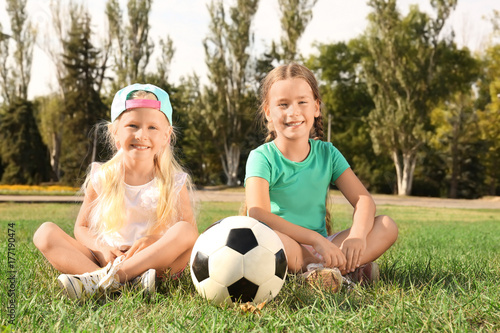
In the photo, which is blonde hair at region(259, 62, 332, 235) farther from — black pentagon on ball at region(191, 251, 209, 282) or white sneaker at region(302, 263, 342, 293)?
black pentagon on ball at region(191, 251, 209, 282)

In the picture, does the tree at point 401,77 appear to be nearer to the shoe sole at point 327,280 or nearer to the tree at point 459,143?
the tree at point 459,143

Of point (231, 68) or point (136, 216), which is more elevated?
point (231, 68)

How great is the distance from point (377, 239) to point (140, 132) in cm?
173

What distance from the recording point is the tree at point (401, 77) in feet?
103

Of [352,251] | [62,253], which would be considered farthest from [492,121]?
[62,253]

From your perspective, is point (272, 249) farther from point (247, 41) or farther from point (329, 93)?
point (329, 93)

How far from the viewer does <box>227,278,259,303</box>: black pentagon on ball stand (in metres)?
2.68

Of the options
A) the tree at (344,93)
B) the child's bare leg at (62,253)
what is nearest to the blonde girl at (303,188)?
the child's bare leg at (62,253)

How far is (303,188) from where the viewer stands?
3521 mm

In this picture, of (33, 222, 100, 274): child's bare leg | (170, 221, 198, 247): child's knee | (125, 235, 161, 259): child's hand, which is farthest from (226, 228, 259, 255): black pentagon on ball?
(33, 222, 100, 274): child's bare leg

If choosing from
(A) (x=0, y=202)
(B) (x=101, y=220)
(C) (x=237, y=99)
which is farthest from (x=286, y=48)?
(B) (x=101, y=220)

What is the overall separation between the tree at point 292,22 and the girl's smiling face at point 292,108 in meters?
28.7

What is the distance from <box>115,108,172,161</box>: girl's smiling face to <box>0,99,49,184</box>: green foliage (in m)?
30.4

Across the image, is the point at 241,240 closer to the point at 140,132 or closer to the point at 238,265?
the point at 238,265
